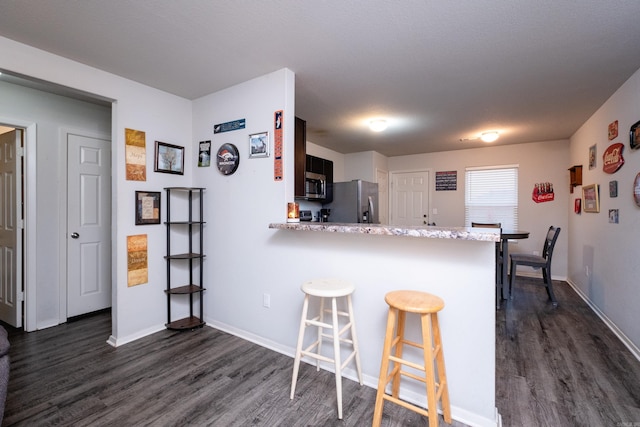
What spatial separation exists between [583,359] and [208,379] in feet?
9.45

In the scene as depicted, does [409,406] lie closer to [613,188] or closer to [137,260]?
[137,260]

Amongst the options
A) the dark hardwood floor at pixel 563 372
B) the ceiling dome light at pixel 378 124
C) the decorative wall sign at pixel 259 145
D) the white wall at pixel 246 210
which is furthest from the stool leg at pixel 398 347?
the ceiling dome light at pixel 378 124

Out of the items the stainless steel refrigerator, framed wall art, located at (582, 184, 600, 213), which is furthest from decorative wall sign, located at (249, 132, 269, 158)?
framed wall art, located at (582, 184, 600, 213)

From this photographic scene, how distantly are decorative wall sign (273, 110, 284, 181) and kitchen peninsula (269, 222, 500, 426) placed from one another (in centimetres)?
45

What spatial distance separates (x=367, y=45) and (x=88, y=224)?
10.9 ft

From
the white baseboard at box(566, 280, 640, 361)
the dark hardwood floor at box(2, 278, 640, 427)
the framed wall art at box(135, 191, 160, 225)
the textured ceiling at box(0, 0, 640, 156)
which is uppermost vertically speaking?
the textured ceiling at box(0, 0, 640, 156)

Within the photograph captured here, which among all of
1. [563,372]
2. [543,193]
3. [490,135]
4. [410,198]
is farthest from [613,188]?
[410,198]

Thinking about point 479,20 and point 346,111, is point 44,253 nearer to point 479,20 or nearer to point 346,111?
point 346,111

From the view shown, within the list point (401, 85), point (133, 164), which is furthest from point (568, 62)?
point (133, 164)

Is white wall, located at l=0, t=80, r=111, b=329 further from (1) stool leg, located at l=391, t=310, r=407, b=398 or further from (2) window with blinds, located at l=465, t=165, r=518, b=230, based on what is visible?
(2) window with blinds, located at l=465, t=165, r=518, b=230

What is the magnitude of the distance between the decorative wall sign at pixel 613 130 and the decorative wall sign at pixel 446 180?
2.66 meters

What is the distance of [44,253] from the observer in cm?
286

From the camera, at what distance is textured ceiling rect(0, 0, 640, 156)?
1671 mm

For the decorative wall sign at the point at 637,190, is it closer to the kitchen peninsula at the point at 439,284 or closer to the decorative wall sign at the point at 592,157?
the decorative wall sign at the point at 592,157
